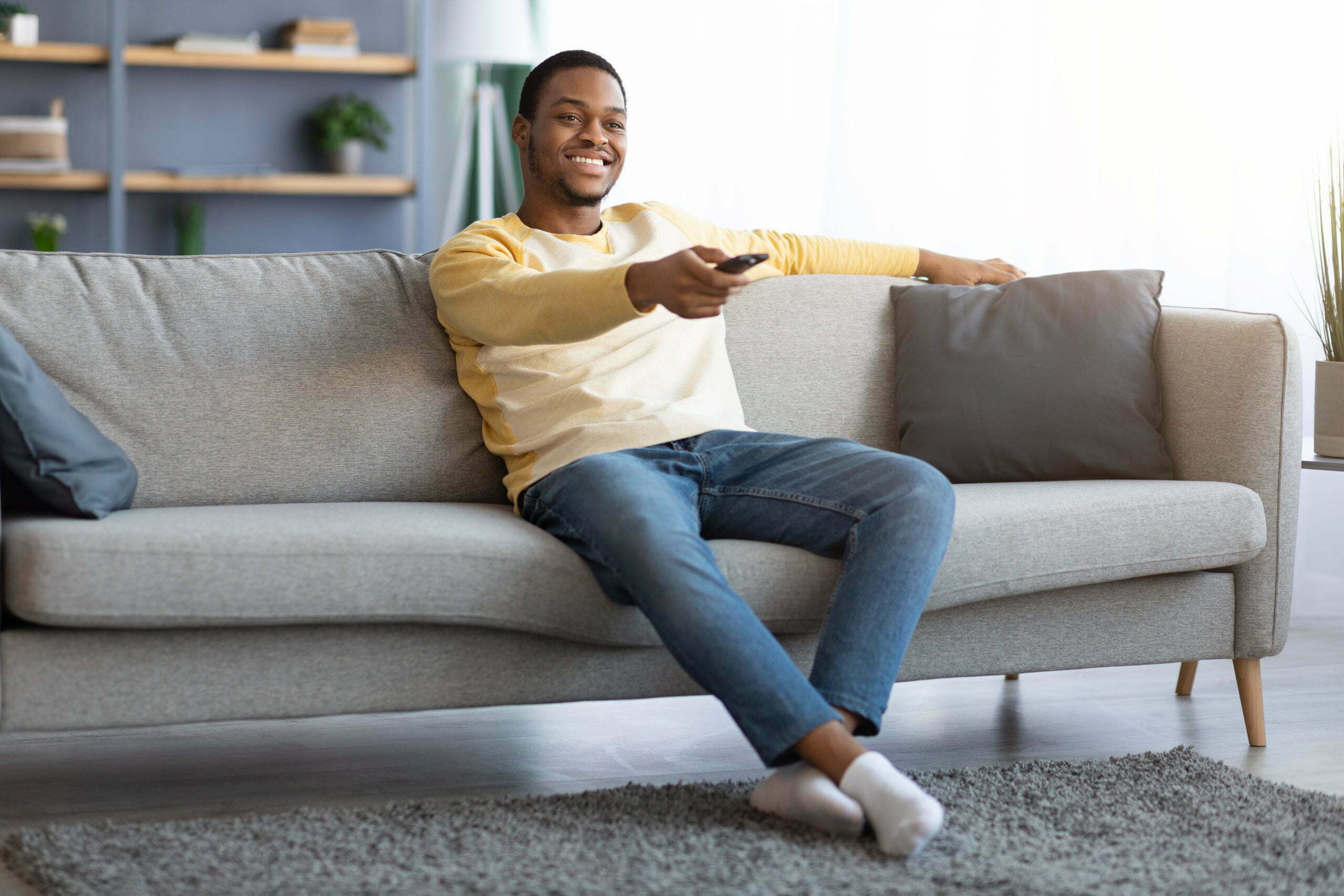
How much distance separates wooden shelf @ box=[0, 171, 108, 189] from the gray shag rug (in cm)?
323

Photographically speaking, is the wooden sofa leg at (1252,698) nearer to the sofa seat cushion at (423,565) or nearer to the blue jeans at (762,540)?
the sofa seat cushion at (423,565)

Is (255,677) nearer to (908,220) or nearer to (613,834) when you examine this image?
(613,834)

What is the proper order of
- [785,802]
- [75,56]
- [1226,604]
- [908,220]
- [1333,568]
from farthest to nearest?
1. [75,56]
2. [908,220]
3. [1333,568]
4. [1226,604]
5. [785,802]

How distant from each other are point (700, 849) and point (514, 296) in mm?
802

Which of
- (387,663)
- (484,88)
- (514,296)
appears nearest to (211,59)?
(484,88)

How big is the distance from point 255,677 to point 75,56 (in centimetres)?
335

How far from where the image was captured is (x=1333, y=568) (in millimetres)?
3562

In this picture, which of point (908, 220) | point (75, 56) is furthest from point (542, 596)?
point (75, 56)

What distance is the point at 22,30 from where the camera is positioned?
444 centimetres

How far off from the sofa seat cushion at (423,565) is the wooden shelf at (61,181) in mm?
2771

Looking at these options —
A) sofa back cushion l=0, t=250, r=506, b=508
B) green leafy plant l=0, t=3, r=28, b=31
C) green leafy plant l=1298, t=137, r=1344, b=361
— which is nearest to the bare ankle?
sofa back cushion l=0, t=250, r=506, b=508

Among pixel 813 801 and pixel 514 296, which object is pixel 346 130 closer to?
pixel 514 296

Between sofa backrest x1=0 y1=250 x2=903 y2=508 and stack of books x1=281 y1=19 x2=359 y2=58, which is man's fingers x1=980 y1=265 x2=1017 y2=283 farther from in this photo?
stack of books x1=281 y1=19 x2=359 y2=58

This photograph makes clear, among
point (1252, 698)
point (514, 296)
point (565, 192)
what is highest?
point (565, 192)
